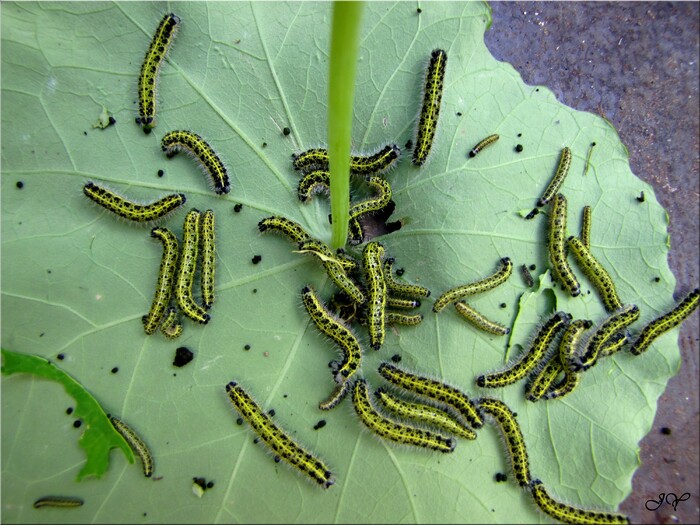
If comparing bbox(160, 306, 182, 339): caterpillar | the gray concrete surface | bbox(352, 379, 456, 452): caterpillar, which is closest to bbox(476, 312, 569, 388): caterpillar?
bbox(352, 379, 456, 452): caterpillar

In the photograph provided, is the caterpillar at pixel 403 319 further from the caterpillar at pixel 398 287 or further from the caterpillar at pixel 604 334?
the caterpillar at pixel 604 334

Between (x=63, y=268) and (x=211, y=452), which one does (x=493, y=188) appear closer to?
(x=211, y=452)

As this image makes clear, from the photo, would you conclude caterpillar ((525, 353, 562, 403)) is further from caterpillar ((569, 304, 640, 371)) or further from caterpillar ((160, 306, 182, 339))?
caterpillar ((160, 306, 182, 339))

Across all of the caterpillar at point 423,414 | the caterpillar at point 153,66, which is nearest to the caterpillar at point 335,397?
the caterpillar at point 423,414

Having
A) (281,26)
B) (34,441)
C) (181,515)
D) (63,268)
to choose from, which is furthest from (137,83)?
(181,515)

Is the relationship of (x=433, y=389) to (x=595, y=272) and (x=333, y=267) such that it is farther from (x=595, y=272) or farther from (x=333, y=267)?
(x=595, y=272)
